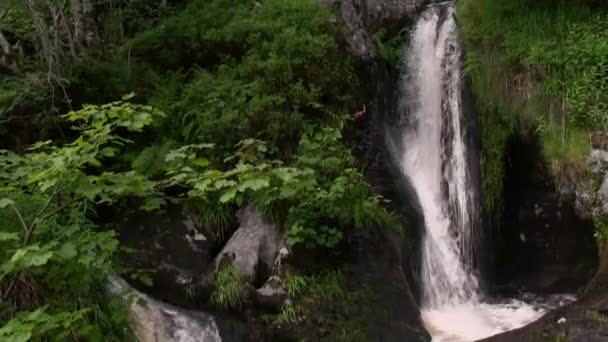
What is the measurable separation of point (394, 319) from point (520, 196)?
2978mm

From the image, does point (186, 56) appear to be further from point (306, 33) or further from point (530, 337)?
point (530, 337)

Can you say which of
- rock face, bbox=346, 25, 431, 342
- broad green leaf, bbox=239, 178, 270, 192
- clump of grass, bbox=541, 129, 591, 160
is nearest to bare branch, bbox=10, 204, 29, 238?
broad green leaf, bbox=239, 178, 270, 192

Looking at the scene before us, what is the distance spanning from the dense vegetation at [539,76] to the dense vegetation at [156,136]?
1934 mm

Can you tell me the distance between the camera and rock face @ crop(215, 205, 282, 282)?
18.7 ft

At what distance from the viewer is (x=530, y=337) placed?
508 cm

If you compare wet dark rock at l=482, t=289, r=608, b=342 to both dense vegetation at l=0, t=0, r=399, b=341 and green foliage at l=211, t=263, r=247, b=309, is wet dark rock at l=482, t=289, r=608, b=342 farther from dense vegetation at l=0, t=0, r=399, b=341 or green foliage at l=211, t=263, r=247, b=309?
green foliage at l=211, t=263, r=247, b=309

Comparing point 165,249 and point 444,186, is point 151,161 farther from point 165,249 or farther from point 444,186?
point 444,186

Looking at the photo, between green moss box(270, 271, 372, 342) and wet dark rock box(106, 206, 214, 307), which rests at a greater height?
wet dark rock box(106, 206, 214, 307)

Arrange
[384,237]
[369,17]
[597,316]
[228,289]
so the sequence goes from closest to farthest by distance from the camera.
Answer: [597,316] → [228,289] → [384,237] → [369,17]

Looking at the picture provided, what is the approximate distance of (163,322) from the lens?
5.10 m

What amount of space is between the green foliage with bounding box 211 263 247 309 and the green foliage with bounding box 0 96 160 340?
0.92 m

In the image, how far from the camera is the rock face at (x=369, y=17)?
827 centimetres

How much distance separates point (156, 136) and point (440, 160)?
3872 mm

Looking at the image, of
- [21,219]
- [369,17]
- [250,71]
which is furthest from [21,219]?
[369,17]
